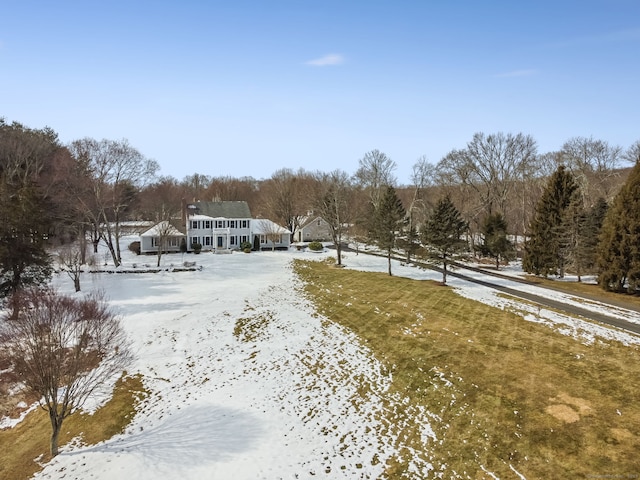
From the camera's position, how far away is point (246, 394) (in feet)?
48.2

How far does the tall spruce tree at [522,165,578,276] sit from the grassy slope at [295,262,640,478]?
51.2 feet

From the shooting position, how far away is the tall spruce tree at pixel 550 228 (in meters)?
34.6

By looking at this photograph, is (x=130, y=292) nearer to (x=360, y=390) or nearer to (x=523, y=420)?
(x=360, y=390)

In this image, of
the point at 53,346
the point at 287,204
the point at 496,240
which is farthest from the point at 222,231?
the point at 53,346

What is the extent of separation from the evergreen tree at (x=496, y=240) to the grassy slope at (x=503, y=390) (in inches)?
777

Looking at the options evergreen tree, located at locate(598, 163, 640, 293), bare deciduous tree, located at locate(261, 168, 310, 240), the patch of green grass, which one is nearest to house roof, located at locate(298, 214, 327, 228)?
bare deciduous tree, located at locate(261, 168, 310, 240)

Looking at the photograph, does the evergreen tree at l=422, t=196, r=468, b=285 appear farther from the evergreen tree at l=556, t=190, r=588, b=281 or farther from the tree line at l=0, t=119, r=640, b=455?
the evergreen tree at l=556, t=190, r=588, b=281

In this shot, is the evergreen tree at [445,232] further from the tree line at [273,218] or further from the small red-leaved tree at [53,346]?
the small red-leaved tree at [53,346]

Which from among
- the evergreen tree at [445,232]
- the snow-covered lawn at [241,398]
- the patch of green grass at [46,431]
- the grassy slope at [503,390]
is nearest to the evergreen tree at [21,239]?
the snow-covered lawn at [241,398]

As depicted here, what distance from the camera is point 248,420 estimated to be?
13.0 m

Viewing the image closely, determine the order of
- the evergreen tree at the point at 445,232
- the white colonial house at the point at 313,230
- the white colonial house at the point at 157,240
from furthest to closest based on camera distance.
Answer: the white colonial house at the point at 313,230 < the white colonial house at the point at 157,240 < the evergreen tree at the point at 445,232

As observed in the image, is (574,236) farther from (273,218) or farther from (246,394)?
(273,218)

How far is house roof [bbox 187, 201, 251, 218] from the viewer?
52228mm

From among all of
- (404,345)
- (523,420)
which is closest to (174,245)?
(404,345)
